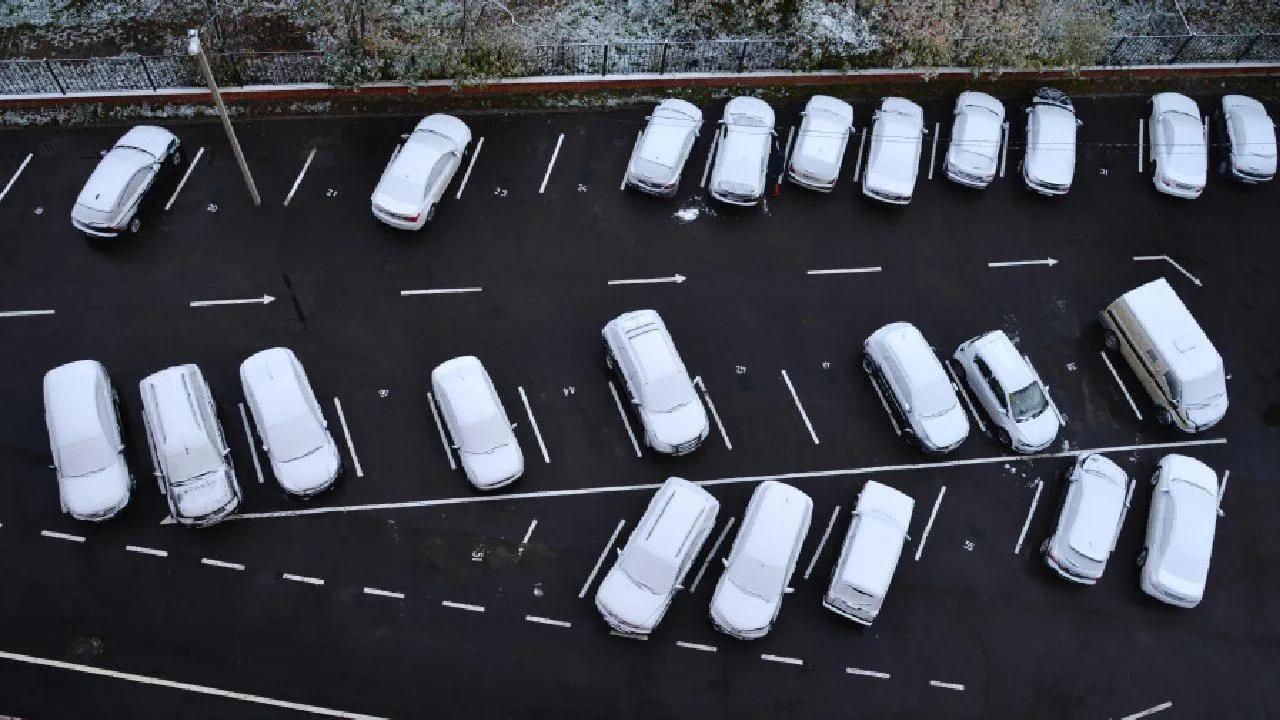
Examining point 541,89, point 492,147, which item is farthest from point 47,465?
point 541,89

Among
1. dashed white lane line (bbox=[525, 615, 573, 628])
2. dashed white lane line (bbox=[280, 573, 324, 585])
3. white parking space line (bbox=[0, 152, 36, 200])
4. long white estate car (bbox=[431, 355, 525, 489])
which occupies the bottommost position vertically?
dashed white lane line (bbox=[525, 615, 573, 628])

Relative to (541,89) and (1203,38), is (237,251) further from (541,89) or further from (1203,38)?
(1203,38)

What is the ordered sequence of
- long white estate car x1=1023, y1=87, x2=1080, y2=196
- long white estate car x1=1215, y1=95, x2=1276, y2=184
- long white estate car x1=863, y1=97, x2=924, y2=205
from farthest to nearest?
long white estate car x1=1215, y1=95, x2=1276, y2=184 < long white estate car x1=1023, y1=87, x2=1080, y2=196 < long white estate car x1=863, y1=97, x2=924, y2=205

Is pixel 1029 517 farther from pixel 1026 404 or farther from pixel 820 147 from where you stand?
pixel 820 147

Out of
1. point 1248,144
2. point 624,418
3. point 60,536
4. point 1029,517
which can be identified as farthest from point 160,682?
point 1248,144

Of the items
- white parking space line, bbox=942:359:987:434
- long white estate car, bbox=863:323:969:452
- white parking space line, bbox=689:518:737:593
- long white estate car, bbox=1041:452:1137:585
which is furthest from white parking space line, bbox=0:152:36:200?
long white estate car, bbox=1041:452:1137:585

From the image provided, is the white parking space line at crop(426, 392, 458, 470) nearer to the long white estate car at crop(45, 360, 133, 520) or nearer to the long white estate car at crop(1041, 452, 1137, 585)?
the long white estate car at crop(45, 360, 133, 520)
